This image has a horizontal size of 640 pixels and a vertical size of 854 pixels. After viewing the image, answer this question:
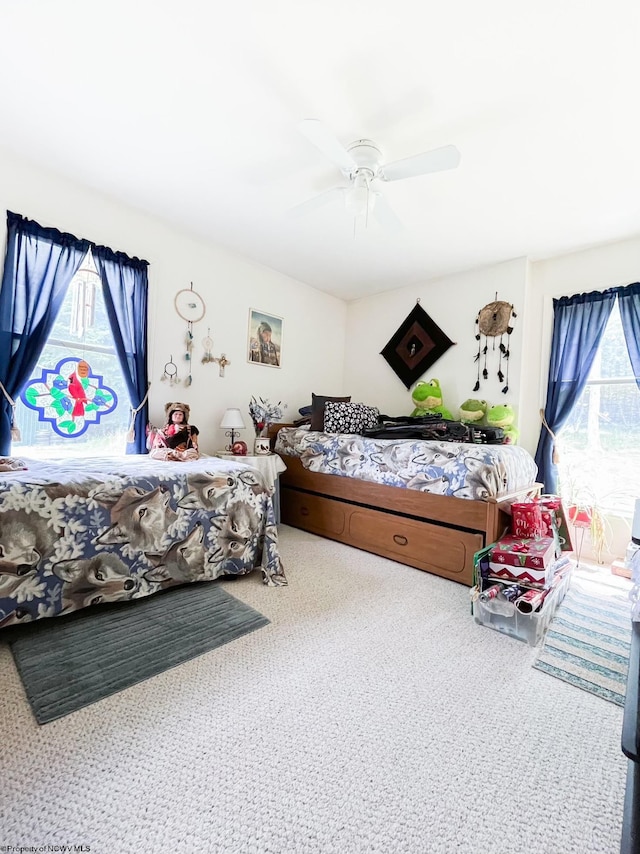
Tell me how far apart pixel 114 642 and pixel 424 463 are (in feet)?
6.44

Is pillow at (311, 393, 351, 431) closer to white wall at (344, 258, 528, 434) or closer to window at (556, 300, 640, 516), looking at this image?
white wall at (344, 258, 528, 434)

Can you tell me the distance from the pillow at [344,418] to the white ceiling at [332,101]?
4.92ft

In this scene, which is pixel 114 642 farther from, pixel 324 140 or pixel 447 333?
pixel 447 333

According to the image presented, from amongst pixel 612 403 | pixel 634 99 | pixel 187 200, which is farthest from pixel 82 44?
pixel 612 403

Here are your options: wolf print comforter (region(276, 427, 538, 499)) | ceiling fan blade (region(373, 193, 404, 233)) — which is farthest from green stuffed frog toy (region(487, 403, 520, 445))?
ceiling fan blade (region(373, 193, 404, 233))

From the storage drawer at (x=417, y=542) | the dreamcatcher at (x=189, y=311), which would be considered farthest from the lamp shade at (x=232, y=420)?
the storage drawer at (x=417, y=542)

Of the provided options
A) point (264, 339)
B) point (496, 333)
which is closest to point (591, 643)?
point (496, 333)

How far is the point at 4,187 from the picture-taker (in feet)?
7.54

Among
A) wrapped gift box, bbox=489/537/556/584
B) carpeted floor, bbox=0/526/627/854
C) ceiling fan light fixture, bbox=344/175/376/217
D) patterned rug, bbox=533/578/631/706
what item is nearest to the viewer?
carpeted floor, bbox=0/526/627/854

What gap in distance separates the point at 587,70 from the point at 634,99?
0.32 m

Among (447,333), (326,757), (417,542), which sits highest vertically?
(447,333)

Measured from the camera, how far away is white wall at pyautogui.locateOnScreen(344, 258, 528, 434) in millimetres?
3355

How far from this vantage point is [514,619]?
179cm

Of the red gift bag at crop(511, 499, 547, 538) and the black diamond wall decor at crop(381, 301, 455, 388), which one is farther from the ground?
the black diamond wall decor at crop(381, 301, 455, 388)
